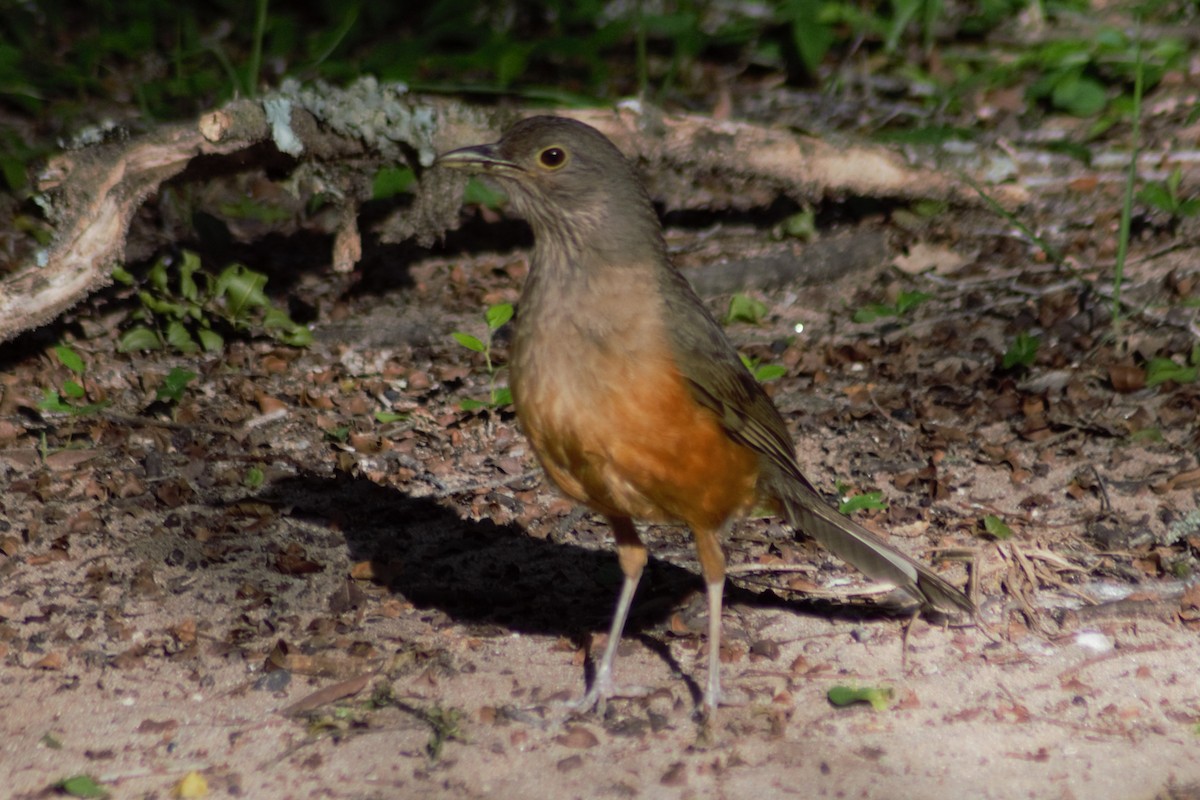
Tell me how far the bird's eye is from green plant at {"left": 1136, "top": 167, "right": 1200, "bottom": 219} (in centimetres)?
418

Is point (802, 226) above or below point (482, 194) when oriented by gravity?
above

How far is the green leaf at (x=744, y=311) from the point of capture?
7.88 m

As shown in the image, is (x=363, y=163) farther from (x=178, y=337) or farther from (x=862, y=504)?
(x=862, y=504)

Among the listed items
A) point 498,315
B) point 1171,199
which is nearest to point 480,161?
point 498,315

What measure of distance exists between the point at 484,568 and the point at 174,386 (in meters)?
1.92

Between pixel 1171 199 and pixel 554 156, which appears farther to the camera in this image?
pixel 1171 199

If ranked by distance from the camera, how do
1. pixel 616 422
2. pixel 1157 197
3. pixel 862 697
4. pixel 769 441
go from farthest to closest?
pixel 1157 197 < pixel 769 441 < pixel 862 697 < pixel 616 422

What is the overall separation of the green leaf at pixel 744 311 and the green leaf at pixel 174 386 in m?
3.13

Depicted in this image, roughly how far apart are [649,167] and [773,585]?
9.93ft

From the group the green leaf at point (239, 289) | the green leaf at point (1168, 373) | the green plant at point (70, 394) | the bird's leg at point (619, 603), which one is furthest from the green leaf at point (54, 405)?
the green leaf at point (1168, 373)

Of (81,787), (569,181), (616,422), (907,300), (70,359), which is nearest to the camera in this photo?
(81,787)

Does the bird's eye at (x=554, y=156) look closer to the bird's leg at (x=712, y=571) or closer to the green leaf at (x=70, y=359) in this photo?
the bird's leg at (x=712, y=571)

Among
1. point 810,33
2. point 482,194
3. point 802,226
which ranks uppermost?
point 810,33

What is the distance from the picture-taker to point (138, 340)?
705 centimetres
